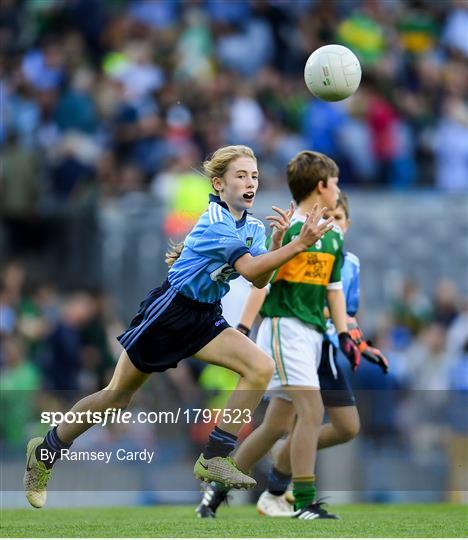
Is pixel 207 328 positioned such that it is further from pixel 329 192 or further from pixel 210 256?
pixel 329 192

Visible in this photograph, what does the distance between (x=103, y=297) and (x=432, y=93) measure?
6033mm

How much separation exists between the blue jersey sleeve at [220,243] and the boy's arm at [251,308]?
1170 millimetres

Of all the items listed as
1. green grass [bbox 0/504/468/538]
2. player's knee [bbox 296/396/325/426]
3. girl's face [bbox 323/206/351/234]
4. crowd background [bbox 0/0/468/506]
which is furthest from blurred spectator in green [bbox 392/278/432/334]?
player's knee [bbox 296/396/325/426]

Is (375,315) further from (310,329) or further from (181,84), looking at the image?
(310,329)

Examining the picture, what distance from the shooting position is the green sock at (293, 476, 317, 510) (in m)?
9.32

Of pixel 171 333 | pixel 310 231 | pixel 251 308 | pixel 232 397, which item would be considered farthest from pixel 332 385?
pixel 310 231

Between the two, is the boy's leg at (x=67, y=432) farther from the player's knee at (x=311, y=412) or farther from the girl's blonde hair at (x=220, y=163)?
the player's knee at (x=311, y=412)

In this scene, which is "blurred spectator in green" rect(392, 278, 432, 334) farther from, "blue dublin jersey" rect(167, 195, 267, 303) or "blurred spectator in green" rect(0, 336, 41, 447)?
"blue dublin jersey" rect(167, 195, 267, 303)

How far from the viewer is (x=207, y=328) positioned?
28.0 feet

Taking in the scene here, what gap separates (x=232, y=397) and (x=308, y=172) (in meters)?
1.91

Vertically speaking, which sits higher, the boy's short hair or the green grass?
the boy's short hair

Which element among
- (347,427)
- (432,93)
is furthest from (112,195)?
(347,427)

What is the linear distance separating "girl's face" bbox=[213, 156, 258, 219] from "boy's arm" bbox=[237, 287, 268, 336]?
103cm

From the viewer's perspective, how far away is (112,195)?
16.4m
